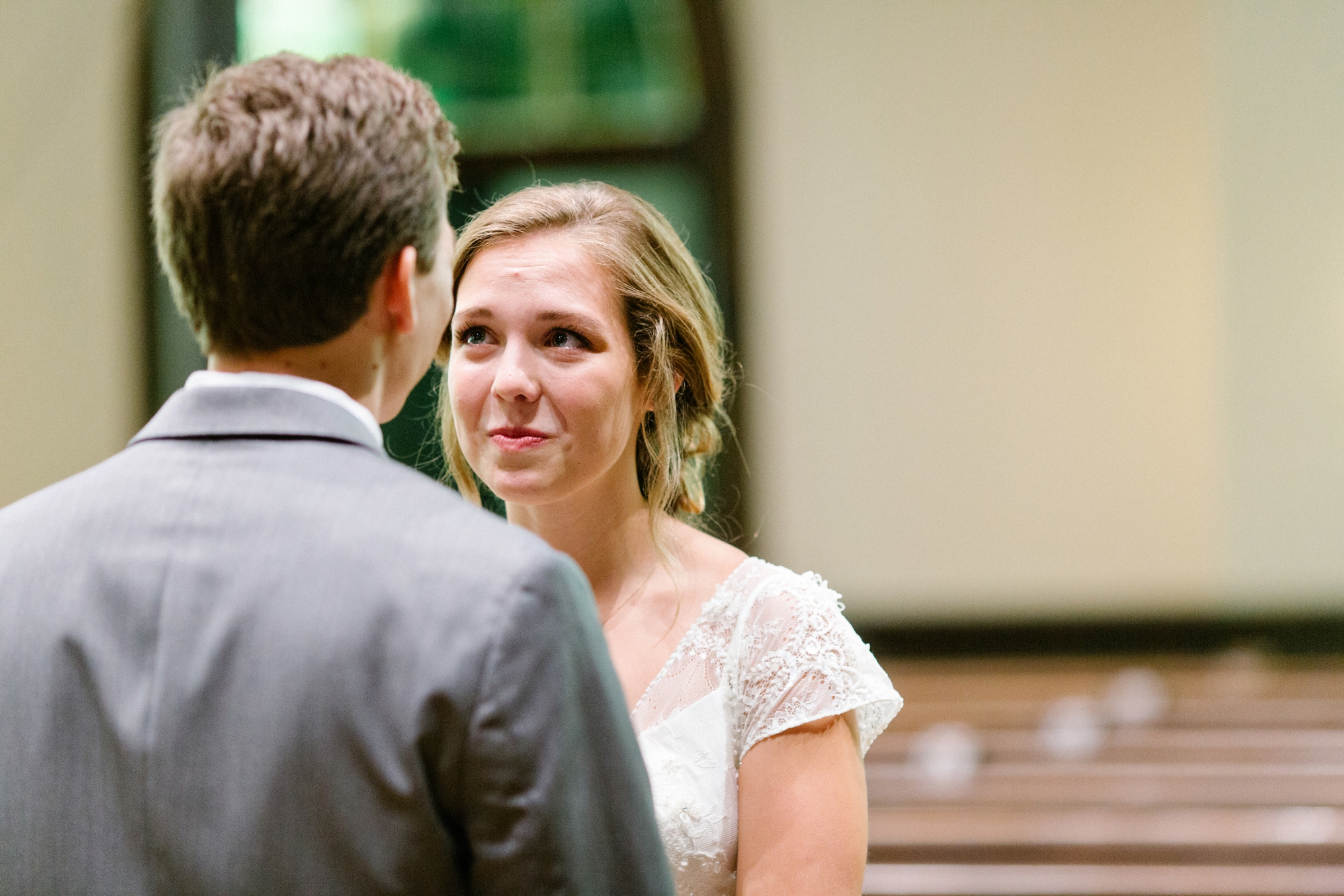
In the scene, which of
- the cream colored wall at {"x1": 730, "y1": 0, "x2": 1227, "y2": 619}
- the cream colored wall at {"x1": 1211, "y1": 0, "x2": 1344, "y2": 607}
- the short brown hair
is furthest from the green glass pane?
the short brown hair

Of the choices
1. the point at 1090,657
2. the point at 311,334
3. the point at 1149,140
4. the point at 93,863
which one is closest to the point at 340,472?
the point at 311,334

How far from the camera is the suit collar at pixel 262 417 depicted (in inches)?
43.9

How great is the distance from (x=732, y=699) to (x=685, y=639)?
11 cm

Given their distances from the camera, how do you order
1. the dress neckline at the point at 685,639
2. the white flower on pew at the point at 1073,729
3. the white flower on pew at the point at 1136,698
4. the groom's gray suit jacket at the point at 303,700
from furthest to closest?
the white flower on pew at the point at 1136,698, the white flower on pew at the point at 1073,729, the dress neckline at the point at 685,639, the groom's gray suit jacket at the point at 303,700

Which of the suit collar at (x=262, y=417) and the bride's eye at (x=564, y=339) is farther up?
the suit collar at (x=262, y=417)

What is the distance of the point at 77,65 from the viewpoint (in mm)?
7441

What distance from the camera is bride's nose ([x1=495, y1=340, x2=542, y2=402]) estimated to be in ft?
5.95

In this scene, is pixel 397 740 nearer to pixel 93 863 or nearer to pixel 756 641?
pixel 93 863

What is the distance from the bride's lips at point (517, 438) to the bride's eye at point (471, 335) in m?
0.15

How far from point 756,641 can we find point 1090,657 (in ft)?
19.7

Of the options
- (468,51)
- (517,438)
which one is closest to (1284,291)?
(468,51)

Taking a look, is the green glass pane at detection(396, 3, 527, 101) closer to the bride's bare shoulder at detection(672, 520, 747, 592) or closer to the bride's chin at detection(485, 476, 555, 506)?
the bride's bare shoulder at detection(672, 520, 747, 592)

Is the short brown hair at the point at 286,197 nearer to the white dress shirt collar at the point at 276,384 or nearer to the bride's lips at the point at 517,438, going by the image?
the white dress shirt collar at the point at 276,384

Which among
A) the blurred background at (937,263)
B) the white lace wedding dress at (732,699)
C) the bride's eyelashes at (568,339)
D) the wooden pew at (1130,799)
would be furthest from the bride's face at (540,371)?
the blurred background at (937,263)
